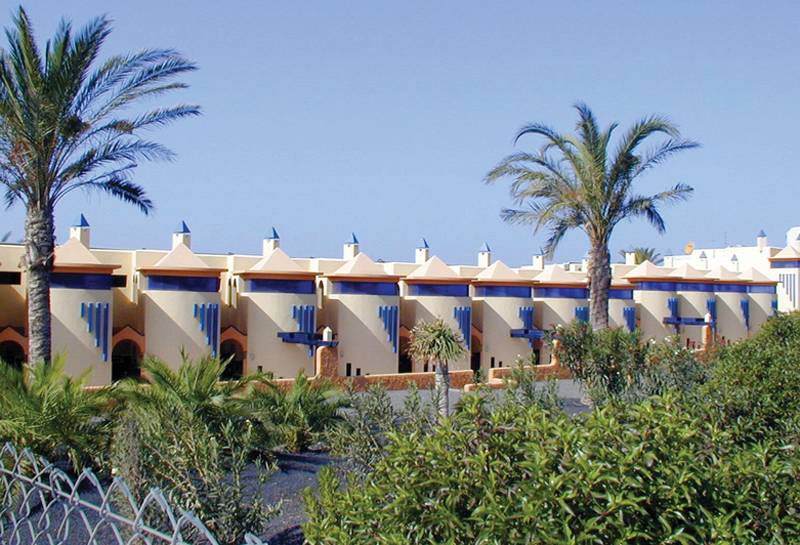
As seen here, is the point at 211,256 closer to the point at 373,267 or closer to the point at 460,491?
the point at 373,267

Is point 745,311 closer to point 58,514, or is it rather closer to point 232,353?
point 232,353

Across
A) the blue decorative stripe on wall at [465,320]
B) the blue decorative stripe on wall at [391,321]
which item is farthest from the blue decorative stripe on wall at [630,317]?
the blue decorative stripe on wall at [391,321]

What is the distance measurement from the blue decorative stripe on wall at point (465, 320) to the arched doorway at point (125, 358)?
11.1 metres

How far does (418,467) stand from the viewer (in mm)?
4070

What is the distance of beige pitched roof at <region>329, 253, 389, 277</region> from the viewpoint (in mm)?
28500

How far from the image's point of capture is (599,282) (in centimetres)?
2277

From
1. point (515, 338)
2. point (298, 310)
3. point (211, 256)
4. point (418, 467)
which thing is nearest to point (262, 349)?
point (298, 310)

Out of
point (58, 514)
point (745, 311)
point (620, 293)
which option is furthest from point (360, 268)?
point (745, 311)

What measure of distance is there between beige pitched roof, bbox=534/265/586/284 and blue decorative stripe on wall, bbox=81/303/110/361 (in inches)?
675

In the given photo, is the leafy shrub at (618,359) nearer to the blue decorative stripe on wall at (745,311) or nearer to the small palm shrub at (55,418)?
the small palm shrub at (55,418)

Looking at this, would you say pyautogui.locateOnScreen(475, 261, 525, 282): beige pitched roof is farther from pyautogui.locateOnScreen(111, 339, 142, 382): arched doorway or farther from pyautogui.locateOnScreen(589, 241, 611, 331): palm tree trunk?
pyautogui.locateOnScreen(111, 339, 142, 382): arched doorway

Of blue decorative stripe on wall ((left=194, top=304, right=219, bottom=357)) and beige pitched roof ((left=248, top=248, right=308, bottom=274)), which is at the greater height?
beige pitched roof ((left=248, top=248, right=308, bottom=274))

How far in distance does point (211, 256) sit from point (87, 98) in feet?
47.2

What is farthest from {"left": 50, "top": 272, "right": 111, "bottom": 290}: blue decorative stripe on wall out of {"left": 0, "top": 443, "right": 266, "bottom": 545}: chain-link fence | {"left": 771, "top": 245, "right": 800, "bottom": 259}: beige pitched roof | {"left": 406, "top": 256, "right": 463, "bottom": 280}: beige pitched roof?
{"left": 771, "top": 245, "right": 800, "bottom": 259}: beige pitched roof
